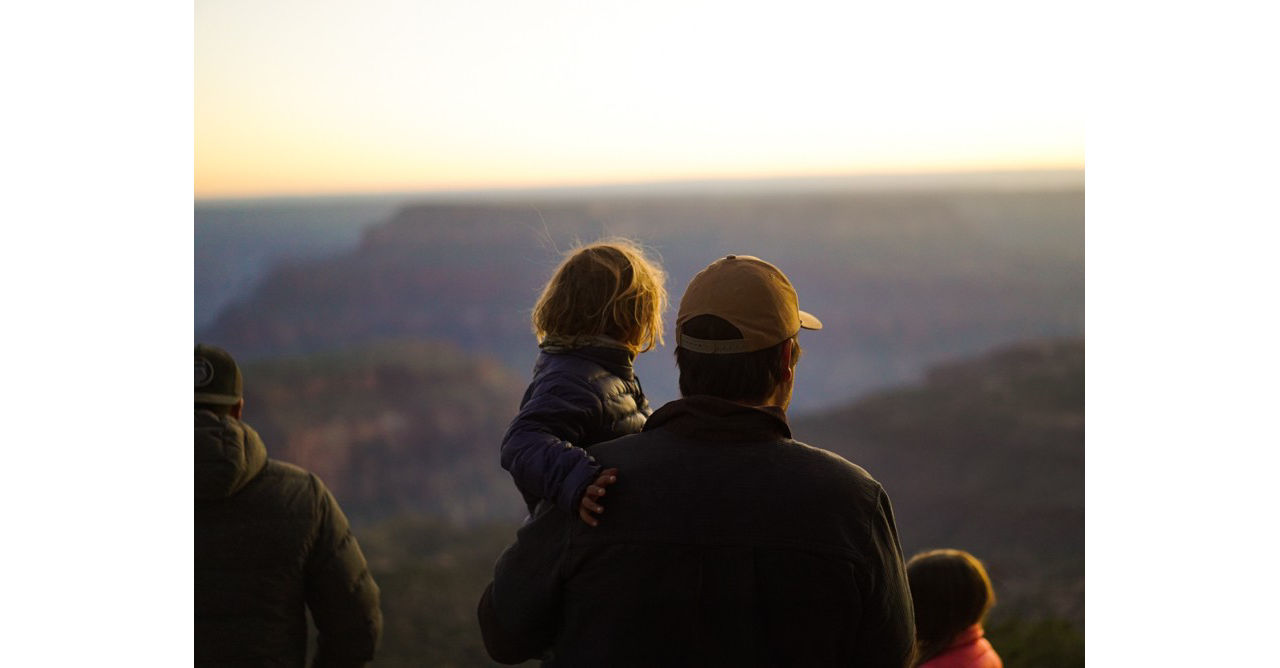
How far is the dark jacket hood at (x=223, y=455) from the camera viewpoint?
87.3 inches

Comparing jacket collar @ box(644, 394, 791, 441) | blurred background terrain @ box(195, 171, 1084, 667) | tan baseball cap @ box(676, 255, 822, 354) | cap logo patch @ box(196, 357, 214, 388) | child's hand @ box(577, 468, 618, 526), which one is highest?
tan baseball cap @ box(676, 255, 822, 354)

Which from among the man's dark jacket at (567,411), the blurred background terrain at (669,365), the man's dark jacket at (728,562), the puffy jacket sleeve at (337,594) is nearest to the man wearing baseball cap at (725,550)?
the man's dark jacket at (728,562)

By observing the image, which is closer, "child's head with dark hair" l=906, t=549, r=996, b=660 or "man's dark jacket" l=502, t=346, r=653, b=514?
"man's dark jacket" l=502, t=346, r=653, b=514

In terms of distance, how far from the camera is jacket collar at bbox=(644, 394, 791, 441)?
1541 mm

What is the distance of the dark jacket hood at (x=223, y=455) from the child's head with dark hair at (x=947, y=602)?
1.48m

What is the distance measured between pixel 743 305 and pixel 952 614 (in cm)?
106

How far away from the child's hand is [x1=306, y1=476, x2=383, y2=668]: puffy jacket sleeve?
0.96m

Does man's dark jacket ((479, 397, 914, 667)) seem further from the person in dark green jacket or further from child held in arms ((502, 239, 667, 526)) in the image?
the person in dark green jacket

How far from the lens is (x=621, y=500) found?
1528 mm

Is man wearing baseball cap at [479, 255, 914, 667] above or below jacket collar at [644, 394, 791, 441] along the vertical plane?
below

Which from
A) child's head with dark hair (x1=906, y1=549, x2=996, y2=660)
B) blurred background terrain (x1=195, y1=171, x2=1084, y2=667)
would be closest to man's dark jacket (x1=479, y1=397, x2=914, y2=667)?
child's head with dark hair (x1=906, y1=549, x2=996, y2=660)

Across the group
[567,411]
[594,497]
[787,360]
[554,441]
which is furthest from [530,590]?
[787,360]

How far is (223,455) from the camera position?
2229mm
